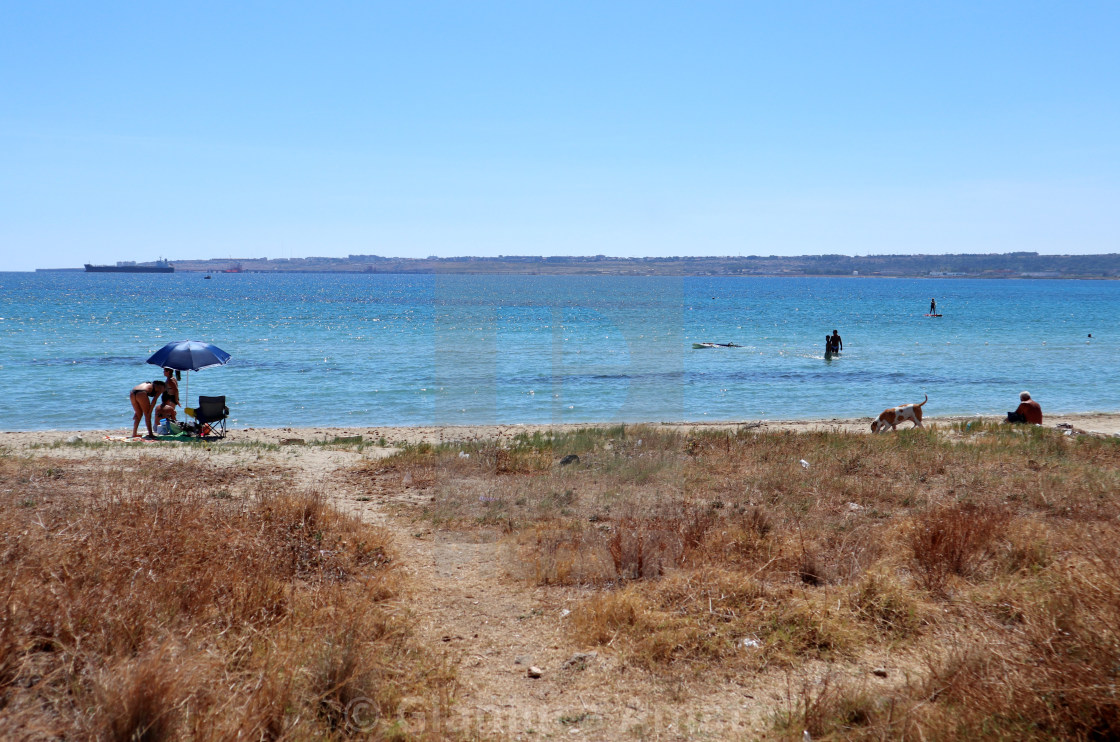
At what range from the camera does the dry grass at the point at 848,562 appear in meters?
4.00

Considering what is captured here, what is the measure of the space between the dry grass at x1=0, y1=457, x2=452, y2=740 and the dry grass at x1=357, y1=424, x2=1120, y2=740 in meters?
1.62

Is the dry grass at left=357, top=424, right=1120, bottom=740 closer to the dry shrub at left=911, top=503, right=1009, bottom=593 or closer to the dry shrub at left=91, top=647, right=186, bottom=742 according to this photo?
the dry shrub at left=911, top=503, right=1009, bottom=593

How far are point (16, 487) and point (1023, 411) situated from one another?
1888 centimetres

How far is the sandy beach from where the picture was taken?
17.1 metres

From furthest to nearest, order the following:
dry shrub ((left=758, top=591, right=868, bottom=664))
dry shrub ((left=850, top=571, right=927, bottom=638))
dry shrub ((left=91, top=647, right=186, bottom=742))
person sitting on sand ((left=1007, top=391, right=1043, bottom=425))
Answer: person sitting on sand ((left=1007, top=391, right=1043, bottom=425)), dry shrub ((left=850, top=571, right=927, bottom=638)), dry shrub ((left=758, top=591, right=868, bottom=664)), dry shrub ((left=91, top=647, right=186, bottom=742))

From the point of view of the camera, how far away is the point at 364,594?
5820 millimetres

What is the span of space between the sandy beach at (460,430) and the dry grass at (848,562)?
5550 mm

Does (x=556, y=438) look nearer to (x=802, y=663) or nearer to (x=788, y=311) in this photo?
(x=802, y=663)

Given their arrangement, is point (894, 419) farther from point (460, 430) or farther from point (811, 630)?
point (811, 630)

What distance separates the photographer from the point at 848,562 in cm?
659

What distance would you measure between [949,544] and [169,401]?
16.0m

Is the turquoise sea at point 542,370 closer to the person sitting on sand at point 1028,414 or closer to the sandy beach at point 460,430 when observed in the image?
the sandy beach at point 460,430

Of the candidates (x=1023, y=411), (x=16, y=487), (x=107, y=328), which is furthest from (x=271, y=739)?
(x=107, y=328)

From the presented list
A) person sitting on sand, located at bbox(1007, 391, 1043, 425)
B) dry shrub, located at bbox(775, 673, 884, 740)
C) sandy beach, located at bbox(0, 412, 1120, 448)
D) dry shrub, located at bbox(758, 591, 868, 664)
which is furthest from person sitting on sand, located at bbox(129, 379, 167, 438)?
person sitting on sand, located at bbox(1007, 391, 1043, 425)
